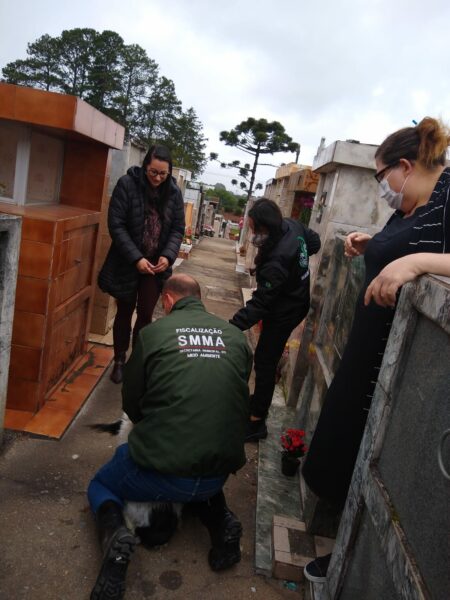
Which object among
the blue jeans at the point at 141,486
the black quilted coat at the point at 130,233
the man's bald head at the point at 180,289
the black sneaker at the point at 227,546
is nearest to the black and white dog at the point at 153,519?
the blue jeans at the point at 141,486

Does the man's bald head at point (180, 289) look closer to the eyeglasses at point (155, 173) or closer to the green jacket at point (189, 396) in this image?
the green jacket at point (189, 396)

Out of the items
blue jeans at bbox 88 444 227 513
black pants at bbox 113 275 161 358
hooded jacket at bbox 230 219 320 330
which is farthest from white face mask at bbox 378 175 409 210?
black pants at bbox 113 275 161 358

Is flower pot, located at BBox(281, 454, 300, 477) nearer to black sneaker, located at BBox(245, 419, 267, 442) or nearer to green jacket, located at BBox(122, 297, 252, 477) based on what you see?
black sneaker, located at BBox(245, 419, 267, 442)

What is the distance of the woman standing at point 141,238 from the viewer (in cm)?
391

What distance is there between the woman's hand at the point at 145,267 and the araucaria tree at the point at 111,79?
37254 mm

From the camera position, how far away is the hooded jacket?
326cm

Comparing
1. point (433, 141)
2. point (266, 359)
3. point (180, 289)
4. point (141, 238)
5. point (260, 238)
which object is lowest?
point (266, 359)

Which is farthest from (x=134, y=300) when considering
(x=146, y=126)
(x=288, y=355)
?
(x=146, y=126)

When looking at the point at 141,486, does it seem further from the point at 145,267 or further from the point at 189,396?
the point at 145,267

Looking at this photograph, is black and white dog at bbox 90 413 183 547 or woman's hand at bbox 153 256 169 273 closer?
black and white dog at bbox 90 413 183 547

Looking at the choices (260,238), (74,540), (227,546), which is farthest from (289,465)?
(260,238)

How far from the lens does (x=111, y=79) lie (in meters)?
40.4

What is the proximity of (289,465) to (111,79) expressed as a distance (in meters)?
43.0

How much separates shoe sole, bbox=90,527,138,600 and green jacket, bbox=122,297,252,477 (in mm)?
339
